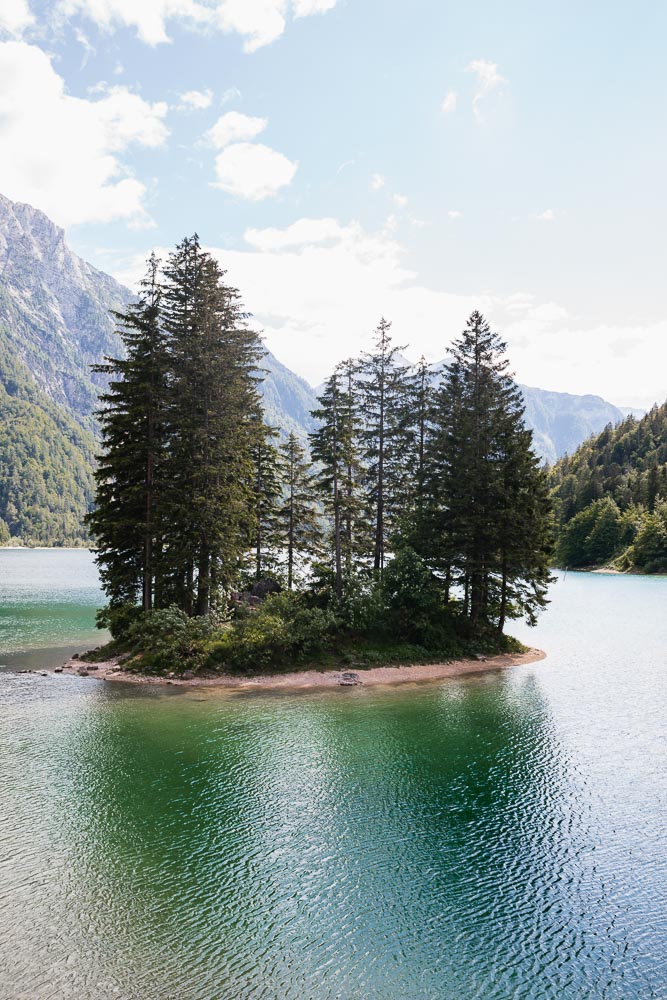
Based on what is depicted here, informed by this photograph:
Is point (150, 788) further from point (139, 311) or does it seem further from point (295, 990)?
point (139, 311)

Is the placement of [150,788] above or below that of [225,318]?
below

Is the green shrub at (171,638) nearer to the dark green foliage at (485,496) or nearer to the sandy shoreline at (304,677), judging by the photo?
the sandy shoreline at (304,677)

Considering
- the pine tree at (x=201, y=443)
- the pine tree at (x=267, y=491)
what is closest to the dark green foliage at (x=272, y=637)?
the pine tree at (x=201, y=443)

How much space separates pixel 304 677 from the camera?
31.9 metres

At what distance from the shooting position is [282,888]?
12664 mm

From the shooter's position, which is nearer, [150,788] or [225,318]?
[150,788]

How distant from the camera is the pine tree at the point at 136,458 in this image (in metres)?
34.5

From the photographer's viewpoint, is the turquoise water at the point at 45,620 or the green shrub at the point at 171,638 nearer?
the green shrub at the point at 171,638

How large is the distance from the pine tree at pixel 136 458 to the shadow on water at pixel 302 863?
42.0 feet

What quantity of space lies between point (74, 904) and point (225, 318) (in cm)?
3534

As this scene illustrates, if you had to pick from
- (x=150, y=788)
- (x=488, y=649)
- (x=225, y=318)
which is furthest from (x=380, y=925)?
(x=225, y=318)

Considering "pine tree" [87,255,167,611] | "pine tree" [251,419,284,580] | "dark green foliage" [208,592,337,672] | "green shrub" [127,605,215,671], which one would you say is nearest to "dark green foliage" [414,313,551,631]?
"dark green foliage" [208,592,337,672]

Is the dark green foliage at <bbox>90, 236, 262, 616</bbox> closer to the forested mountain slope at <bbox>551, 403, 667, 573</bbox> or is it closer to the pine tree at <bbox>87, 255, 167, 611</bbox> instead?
the pine tree at <bbox>87, 255, 167, 611</bbox>

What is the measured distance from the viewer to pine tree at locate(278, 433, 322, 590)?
46062 mm
